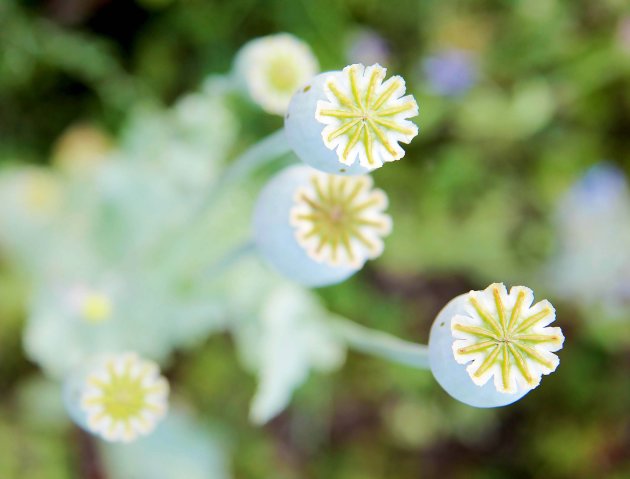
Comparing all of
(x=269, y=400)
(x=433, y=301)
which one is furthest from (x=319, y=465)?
(x=269, y=400)

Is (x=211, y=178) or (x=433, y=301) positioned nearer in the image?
(x=211, y=178)

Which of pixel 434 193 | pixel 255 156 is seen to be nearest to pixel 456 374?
pixel 255 156

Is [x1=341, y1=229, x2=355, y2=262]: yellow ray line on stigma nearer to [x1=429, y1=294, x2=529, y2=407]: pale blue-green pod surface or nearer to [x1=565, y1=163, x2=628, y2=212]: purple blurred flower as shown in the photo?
[x1=429, y1=294, x2=529, y2=407]: pale blue-green pod surface

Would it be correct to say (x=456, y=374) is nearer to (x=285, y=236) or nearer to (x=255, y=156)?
(x=285, y=236)

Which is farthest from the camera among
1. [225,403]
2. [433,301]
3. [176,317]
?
[433,301]

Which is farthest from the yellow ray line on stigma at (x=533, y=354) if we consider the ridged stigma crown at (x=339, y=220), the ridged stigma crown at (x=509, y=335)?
the ridged stigma crown at (x=339, y=220)

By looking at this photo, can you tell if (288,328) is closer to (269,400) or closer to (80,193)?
(269,400)

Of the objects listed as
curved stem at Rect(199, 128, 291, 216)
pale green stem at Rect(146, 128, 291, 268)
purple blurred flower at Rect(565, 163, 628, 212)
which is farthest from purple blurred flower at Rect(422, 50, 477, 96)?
curved stem at Rect(199, 128, 291, 216)
